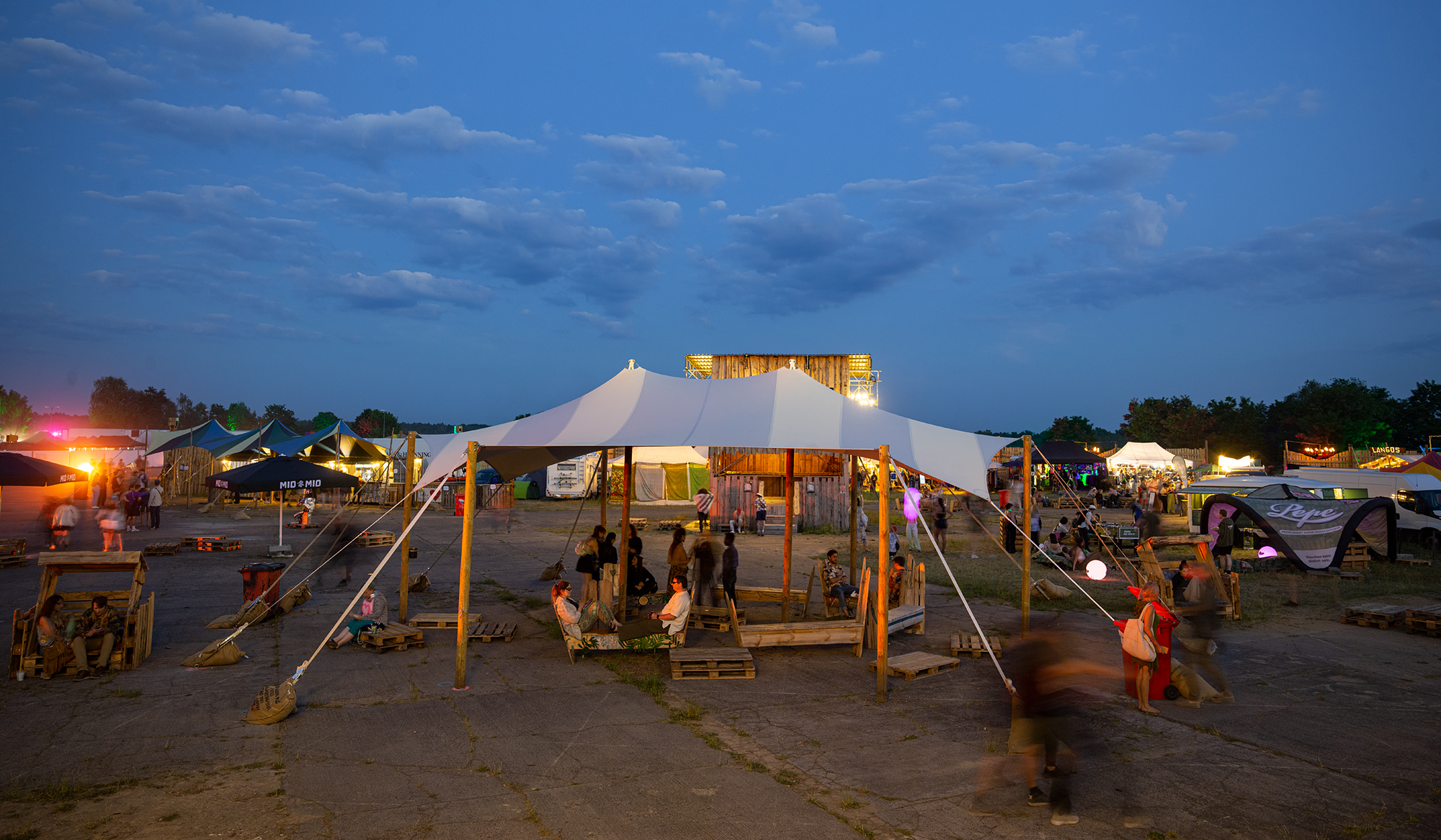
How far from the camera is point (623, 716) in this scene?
8.12m

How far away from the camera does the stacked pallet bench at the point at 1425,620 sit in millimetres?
11992

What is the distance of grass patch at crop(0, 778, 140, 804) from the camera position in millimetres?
5742

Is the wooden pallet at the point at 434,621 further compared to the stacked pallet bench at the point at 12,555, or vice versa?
the stacked pallet bench at the point at 12,555

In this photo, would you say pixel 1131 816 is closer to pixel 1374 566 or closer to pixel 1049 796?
pixel 1049 796

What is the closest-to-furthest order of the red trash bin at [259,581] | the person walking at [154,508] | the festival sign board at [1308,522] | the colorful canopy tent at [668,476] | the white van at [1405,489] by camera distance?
1. the red trash bin at [259,581]
2. the festival sign board at [1308,522]
3. the white van at [1405,489]
4. the person walking at [154,508]
5. the colorful canopy tent at [668,476]

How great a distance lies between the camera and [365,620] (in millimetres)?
11094

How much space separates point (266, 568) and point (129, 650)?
323 cm

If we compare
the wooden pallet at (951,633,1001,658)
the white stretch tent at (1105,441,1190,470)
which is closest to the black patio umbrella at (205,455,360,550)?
the wooden pallet at (951,633,1001,658)

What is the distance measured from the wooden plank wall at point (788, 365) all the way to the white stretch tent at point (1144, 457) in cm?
2183

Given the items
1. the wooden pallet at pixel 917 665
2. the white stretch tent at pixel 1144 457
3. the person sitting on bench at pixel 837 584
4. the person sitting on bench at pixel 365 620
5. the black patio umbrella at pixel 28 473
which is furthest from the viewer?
the white stretch tent at pixel 1144 457

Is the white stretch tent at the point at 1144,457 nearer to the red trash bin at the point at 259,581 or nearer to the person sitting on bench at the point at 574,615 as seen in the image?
the person sitting on bench at the point at 574,615

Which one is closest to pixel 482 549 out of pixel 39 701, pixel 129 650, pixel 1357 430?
pixel 129 650

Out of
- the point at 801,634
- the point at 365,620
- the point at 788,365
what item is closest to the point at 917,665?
the point at 801,634

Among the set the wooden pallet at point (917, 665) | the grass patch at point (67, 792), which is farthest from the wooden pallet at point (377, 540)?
the wooden pallet at point (917, 665)
